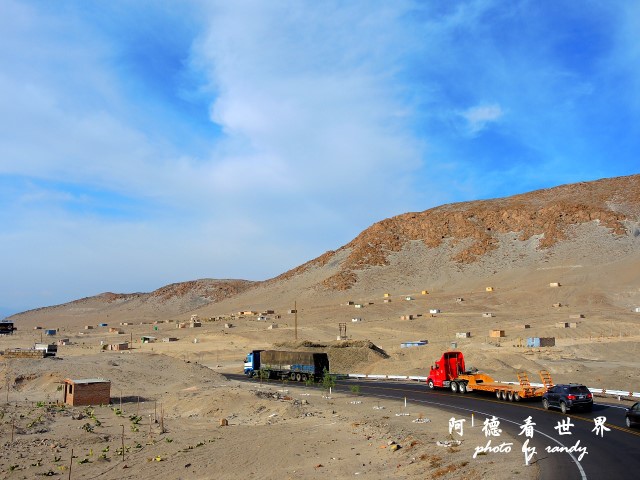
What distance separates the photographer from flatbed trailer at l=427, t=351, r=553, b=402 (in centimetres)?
3394

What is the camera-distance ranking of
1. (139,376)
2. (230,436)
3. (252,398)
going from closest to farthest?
(230,436)
(252,398)
(139,376)

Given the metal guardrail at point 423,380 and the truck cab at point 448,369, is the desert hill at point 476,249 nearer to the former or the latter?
the metal guardrail at point 423,380

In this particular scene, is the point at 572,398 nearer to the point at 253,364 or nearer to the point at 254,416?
the point at 254,416

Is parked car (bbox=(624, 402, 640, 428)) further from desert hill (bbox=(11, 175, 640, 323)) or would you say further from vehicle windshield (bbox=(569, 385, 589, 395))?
desert hill (bbox=(11, 175, 640, 323))

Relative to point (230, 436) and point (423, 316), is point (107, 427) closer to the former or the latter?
point (230, 436)

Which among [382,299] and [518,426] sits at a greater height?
[382,299]

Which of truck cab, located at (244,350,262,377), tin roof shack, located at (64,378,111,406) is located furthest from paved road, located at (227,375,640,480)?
tin roof shack, located at (64,378,111,406)

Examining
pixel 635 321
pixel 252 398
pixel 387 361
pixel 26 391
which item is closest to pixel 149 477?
pixel 252 398

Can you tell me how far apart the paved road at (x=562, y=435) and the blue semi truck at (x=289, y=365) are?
8.42 meters

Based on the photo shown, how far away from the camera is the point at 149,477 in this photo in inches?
861

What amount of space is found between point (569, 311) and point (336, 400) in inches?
3096

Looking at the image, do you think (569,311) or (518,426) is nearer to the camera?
(518,426)

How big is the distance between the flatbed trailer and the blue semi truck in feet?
33.8

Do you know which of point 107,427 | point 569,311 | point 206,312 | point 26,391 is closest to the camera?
point 107,427
